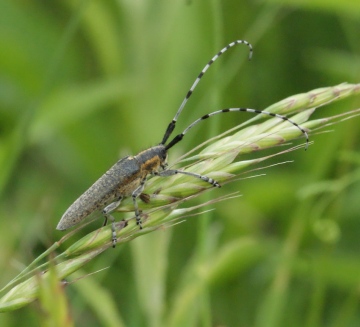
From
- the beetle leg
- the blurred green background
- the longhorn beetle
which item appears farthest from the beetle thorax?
the blurred green background

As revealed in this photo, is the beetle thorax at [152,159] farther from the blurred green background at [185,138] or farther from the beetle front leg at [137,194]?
the blurred green background at [185,138]

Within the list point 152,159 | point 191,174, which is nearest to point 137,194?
point 191,174

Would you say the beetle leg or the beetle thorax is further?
the beetle thorax

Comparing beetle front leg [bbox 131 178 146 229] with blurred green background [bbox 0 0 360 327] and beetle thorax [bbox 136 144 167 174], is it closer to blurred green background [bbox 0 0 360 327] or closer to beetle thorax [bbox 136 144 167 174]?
beetle thorax [bbox 136 144 167 174]

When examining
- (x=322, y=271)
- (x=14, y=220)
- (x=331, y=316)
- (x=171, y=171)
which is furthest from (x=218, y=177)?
(x=14, y=220)

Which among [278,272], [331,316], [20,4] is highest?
[20,4]

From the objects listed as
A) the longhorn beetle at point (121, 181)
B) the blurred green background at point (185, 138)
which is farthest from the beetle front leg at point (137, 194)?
the blurred green background at point (185, 138)

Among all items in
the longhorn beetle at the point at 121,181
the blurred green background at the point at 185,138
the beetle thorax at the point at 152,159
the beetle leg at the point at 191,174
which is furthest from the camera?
the blurred green background at the point at 185,138

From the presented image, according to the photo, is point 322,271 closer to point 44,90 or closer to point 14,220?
point 44,90
